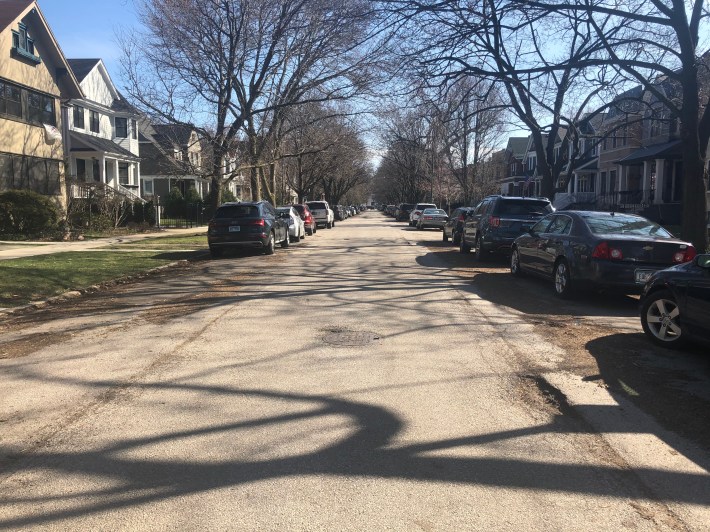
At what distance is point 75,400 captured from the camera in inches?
195

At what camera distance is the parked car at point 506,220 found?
14930 mm

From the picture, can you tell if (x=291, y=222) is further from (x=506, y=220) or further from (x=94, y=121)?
(x=94, y=121)

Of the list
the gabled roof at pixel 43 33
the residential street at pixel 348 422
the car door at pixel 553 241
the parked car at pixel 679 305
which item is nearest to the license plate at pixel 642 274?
the residential street at pixel 348 422

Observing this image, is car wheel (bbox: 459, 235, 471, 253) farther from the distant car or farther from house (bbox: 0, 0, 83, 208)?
the distant car

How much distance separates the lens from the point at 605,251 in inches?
360

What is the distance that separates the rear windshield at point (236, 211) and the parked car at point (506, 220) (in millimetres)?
6745

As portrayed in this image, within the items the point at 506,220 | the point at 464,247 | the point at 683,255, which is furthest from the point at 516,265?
the point at 464,247

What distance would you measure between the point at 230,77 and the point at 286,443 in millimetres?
21970

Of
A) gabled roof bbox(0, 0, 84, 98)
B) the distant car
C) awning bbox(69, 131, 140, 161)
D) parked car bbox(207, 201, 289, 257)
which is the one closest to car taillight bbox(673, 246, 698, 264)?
parked car bbox(207, 201, 289, 257)

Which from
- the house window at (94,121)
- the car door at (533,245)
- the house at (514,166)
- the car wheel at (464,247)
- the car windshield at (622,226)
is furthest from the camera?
the house at (514,166)

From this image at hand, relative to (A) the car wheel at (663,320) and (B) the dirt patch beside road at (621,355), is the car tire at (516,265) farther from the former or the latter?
(A) the car wheel at (663,320)

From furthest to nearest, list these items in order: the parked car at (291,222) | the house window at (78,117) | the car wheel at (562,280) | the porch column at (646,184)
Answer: the house window at (78,117)
the porch column at (646,184)
the parked car at (291,222)
the car wheel at (562,280)

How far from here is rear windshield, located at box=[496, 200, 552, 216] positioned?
15.1m

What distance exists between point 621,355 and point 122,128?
3952cm
